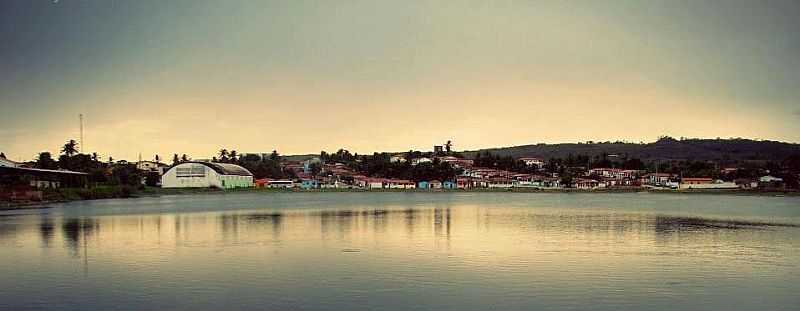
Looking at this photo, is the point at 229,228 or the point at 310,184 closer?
the point at 229,228

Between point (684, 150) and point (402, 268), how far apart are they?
137m

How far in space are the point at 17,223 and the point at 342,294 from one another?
21.2 m

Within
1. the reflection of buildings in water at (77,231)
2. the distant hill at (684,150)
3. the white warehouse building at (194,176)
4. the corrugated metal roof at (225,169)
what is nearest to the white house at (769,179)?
the distant hill at (684,150)

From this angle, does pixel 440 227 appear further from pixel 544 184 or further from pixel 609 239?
pixel 544 184

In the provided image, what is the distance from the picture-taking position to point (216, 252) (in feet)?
56.3

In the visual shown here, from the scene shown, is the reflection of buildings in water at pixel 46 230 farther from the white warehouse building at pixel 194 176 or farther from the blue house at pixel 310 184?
the blue house at pixel 310 184

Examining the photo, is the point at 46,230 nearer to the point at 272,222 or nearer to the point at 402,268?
the point at 272,222

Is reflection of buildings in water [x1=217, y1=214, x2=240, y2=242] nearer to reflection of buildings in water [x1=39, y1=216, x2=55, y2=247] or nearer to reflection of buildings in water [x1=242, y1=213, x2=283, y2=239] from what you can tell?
reflection of buildings in water [x1=242, y1=213, x2=283, y2=239]

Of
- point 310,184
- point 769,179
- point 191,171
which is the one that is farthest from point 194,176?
point 769,179

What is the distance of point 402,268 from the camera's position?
1441cm

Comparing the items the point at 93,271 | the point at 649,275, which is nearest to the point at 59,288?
the point at 93,271

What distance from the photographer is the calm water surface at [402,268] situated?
437 inches

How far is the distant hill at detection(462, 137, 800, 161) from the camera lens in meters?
128

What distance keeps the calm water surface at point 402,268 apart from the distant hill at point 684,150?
112m
